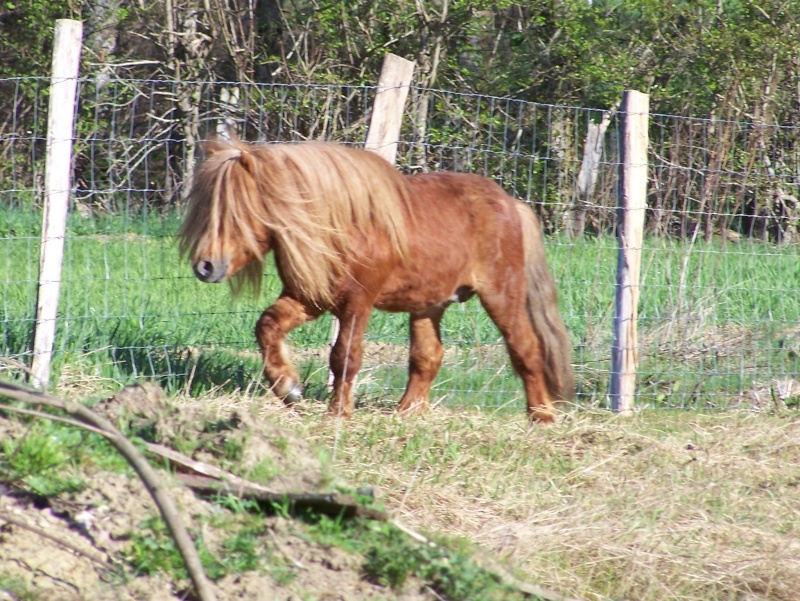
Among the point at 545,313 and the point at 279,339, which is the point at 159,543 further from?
the point at 545,313

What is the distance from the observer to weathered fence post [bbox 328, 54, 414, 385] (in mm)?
5918

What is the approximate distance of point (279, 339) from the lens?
16.5 ft

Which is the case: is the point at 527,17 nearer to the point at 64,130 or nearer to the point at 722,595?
the point at 64,130

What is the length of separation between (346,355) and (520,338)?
3.96 ft

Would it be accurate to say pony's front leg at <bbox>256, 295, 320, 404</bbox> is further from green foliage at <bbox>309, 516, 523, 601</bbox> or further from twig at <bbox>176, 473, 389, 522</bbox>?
green foliage at <bbox>309, 516, 523, 601</bbox>

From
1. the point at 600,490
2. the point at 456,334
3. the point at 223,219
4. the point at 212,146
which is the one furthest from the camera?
the point at 456,334

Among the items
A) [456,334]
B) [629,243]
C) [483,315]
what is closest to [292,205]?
[629,243]

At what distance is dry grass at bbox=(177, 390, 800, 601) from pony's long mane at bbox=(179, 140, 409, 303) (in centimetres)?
88

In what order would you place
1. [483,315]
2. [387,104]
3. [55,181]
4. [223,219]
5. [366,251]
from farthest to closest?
[483,315] → [387,104] → [55,181] → [366,251] → [223,219]

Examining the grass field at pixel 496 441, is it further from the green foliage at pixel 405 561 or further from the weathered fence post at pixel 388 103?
the weathered fence post at pixel 388 103

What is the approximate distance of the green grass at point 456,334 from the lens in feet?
19.9

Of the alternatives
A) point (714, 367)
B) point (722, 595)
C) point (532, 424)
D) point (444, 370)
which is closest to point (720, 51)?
point (714, 367)

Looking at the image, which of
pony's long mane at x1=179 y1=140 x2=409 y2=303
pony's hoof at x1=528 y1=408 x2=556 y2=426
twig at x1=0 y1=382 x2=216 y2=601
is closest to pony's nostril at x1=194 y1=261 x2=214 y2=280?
pony's long mane at x1=179 y1=140 x2=409 y2=303

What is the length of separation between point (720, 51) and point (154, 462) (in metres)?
10.7
